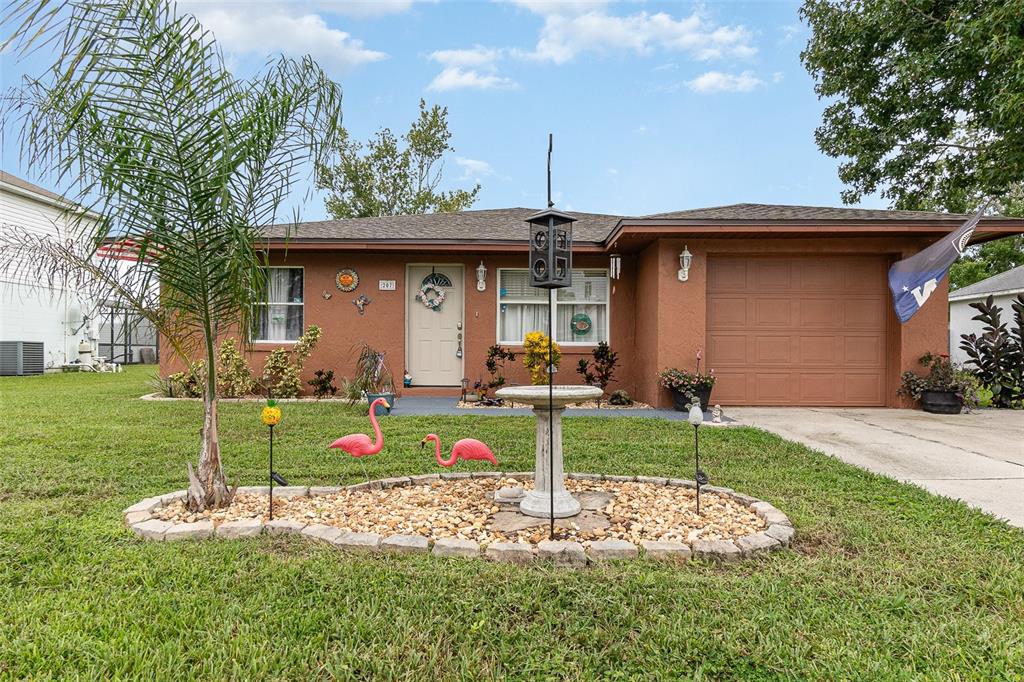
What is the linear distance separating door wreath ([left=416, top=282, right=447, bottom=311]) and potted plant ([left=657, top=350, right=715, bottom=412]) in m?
3.84

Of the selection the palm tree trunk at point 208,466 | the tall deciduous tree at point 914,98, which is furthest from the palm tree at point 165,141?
the tall deciduous tree at point 914,98

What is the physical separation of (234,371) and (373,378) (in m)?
2.29

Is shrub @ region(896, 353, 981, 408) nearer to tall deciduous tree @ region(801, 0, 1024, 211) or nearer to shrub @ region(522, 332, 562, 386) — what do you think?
tall deciduous tree @ region(801, 0, 1024, 211)

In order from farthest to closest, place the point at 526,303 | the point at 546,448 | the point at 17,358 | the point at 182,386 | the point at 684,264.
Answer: the point at 17,358 → the point at 526,303 → the point at 182,386 → the point at 684,264 → the point at 546,448

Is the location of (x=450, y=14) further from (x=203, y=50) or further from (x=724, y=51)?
(x=203, y=50)

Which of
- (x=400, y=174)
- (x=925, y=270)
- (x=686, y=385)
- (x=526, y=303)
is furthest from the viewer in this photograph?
(x=400, y=174)

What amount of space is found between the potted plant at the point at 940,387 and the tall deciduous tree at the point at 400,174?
1702cm

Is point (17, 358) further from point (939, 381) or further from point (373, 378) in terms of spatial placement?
point (939, 381)

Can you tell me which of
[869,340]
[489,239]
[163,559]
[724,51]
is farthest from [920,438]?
[724,51]

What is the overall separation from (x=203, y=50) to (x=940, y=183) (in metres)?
16.1

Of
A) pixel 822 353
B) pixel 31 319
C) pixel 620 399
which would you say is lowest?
pixel 620 399

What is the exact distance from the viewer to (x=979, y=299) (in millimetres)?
17047

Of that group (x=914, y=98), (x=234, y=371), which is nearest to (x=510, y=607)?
(x=234, y=371)

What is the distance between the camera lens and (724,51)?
12.0 m
